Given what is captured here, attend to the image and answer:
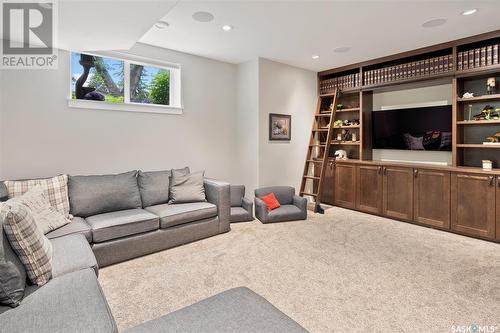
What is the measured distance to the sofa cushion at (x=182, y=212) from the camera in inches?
130

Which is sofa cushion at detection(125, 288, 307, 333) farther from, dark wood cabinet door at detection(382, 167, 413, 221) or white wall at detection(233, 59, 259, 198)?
dark wood cabinet door at detection(382, 167, 413, 221)

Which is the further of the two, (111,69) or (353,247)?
(111,69)

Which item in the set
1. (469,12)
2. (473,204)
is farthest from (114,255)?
(469,12)

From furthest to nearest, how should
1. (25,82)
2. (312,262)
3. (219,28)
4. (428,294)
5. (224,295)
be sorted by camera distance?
1. (219,28)
2. (25,82)
3. (312,262)
4. (428,294)
5. (224,295)

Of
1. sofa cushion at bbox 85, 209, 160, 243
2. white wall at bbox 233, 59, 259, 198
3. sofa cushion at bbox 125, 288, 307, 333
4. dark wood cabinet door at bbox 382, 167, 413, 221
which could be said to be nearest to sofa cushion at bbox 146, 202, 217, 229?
sofa cushion at bbox 85, 209, 160, 243

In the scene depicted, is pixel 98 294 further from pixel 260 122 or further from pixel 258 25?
pixel 260 122

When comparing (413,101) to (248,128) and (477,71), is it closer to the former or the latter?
(477,71)

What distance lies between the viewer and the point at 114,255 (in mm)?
2928

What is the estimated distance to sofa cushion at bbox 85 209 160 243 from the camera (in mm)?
2840

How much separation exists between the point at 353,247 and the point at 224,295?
7.49ft

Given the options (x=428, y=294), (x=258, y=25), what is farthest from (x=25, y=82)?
(x=428, y=294)

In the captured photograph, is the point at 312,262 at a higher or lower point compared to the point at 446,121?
lower

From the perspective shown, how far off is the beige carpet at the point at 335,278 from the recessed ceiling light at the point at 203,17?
263 centimetres

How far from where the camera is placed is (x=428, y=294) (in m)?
2.35
